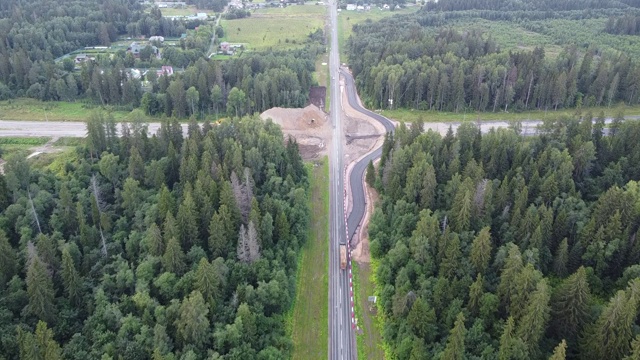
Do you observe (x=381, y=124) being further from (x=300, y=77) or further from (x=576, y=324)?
(x=576, y=324)

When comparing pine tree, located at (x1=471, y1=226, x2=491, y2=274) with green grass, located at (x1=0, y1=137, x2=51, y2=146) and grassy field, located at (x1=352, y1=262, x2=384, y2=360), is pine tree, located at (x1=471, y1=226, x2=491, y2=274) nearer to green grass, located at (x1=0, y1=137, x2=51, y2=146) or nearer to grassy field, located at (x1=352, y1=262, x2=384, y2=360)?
grassy field, located at (x1=352, y1=262, x2=384, y2=360)

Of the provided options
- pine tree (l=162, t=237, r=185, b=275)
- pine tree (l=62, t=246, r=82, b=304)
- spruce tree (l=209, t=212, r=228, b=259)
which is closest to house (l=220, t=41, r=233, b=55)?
spruce tree (l=209, t=212, r=228, b=259)

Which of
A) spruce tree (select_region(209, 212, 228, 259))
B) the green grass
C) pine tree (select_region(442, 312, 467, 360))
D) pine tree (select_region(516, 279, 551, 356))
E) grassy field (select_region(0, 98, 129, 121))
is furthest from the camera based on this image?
grassy field (select_region(0, 98, 129, 121))

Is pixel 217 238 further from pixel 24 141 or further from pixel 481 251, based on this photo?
pixel 24 141

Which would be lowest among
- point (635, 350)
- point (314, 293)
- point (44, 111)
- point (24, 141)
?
point (314, 293)

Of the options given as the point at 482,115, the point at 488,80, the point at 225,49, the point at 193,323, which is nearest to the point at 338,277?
the point at 193,323

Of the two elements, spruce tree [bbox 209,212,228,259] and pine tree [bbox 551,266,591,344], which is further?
spruce tree [bbox 209,212,228,259]
